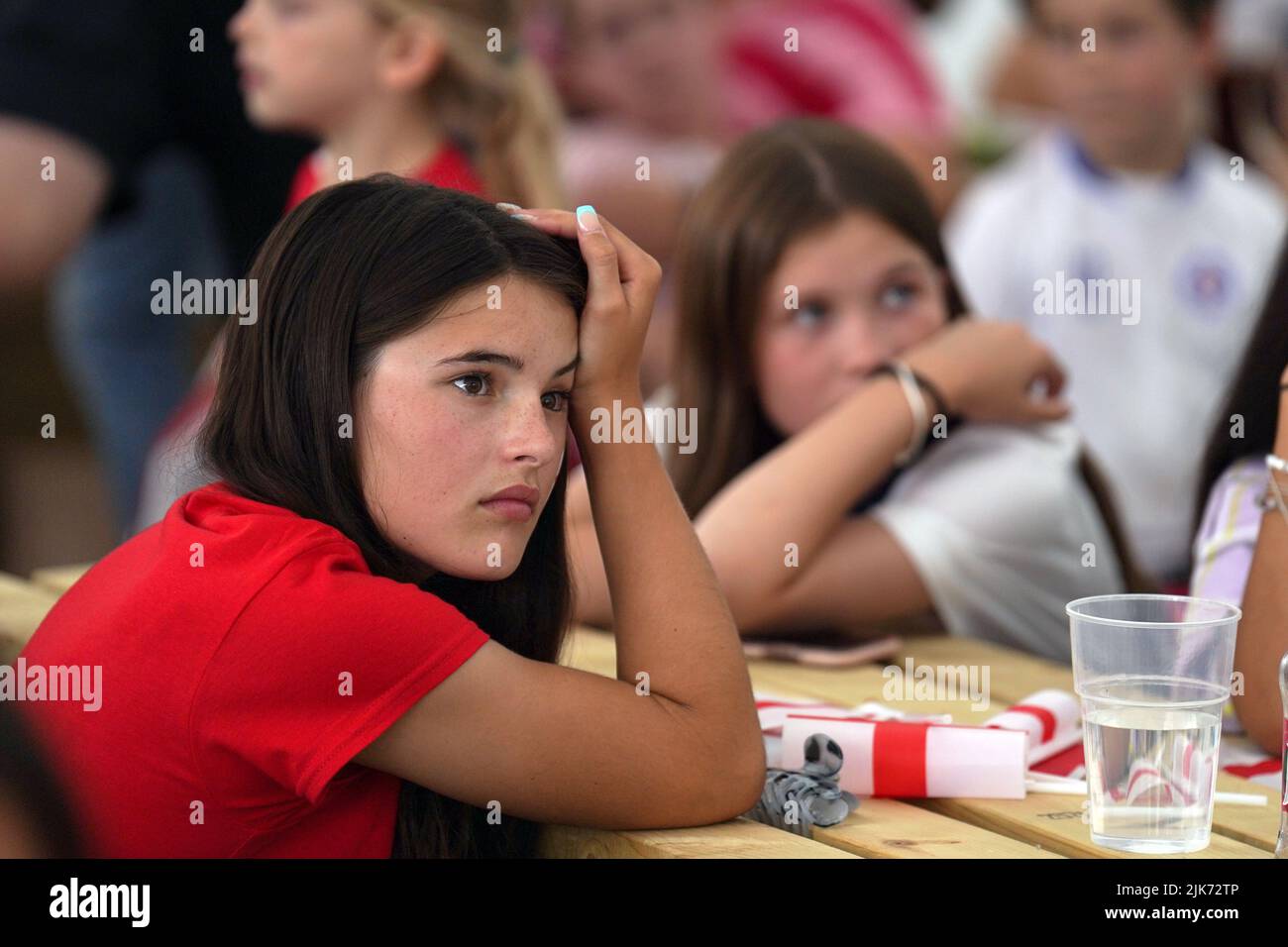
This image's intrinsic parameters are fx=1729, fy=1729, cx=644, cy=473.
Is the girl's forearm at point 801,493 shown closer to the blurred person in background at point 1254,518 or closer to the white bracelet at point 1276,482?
the blurred person in background at point 1254,518

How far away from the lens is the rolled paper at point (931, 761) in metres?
1.48

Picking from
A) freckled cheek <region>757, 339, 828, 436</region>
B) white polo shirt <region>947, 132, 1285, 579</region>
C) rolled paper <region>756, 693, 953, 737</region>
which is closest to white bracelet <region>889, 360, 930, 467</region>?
freckled cheek <region>757, 339, 828, 436</region>

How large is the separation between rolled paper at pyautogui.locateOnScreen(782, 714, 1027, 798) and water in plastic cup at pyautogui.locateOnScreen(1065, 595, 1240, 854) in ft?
0.47

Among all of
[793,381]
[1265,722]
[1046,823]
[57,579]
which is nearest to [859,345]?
[793,381]

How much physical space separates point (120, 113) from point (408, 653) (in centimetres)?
193

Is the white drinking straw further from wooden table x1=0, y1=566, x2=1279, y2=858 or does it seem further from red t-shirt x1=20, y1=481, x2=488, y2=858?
red t-shirt x1=20, y1=481, x2=488, y2=858

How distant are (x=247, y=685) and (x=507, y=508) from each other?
0.26 meters

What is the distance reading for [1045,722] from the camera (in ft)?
5.32

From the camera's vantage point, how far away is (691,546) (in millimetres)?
1480

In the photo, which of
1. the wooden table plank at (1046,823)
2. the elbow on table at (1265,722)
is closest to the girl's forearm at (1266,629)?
the elbow on table at (1265,722)

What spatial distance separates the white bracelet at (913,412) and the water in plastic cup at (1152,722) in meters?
0.79

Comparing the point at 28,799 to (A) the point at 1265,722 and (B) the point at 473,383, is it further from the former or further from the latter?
(A) the point at 1265,722

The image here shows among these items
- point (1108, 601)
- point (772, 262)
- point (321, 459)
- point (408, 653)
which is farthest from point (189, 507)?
point (772, 262)
